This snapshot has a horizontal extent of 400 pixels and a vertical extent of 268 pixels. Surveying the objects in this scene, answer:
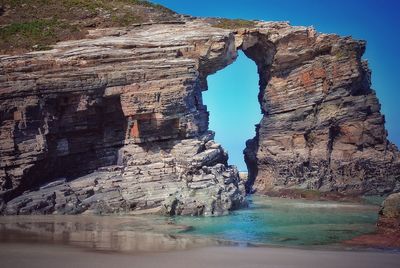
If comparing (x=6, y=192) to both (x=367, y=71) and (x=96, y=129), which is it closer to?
(x=96, y=129)

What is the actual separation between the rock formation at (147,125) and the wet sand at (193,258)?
1419cm

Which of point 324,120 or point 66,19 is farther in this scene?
point 66,19

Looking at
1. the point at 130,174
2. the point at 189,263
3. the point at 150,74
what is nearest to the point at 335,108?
the point at 150,74

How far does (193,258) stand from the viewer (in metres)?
12.6

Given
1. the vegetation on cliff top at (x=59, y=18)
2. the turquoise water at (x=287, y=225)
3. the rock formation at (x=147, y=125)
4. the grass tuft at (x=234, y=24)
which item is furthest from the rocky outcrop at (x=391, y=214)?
the vegetation on cliff top at (x=59, y=18)

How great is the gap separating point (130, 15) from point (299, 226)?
33.1 meters

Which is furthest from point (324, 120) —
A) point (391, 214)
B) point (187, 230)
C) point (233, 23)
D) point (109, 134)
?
point (187, 230)

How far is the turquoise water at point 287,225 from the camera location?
59.9 ft

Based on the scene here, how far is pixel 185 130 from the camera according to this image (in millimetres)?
32938

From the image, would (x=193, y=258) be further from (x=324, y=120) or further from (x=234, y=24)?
(x=234, y=24)

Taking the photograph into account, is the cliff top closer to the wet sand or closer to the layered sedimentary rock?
the layered sedimentary rock

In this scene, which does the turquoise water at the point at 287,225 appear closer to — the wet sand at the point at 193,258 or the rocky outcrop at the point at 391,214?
the rocky outcrop at the point at 391,214

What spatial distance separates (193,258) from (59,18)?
40.6m

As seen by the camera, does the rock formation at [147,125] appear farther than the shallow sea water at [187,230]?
Yes
